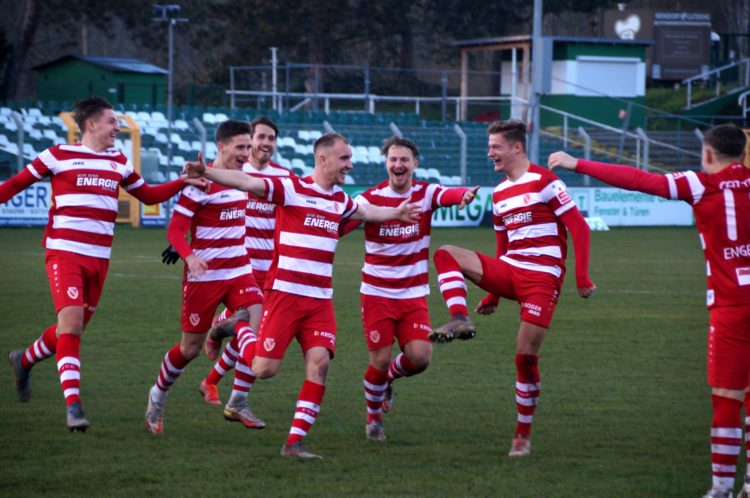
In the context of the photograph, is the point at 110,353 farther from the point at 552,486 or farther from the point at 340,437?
the point at 552,486

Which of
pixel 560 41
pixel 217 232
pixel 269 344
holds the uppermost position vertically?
pixel 560 41

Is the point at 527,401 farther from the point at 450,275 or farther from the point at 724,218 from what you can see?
the point at 724,218

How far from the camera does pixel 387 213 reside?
756 cm

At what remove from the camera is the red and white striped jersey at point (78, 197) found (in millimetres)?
7785

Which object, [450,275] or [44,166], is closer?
[450,275]

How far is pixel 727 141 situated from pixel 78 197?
4.18 m

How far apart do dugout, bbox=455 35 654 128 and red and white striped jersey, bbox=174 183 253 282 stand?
33.4m

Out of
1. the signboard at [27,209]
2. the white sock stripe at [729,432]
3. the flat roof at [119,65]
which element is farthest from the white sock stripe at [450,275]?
the flat roof at [119,65]

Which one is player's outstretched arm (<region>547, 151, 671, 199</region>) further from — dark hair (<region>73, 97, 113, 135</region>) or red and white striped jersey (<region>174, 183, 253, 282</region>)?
dark hair (<region>73, 97, 113, 135</region>)

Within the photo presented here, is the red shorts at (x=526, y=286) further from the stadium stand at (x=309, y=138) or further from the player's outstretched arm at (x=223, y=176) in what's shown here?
the stadium stand at (x=309, y=138)

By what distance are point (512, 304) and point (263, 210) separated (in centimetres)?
693

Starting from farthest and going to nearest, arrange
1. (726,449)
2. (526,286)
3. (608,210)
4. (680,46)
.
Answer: (680,46), (608,210), (526,286), (726,449)

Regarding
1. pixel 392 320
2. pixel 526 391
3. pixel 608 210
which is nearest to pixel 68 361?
pixel 392 320

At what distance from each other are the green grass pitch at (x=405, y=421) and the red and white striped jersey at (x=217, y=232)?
1.07 meters
